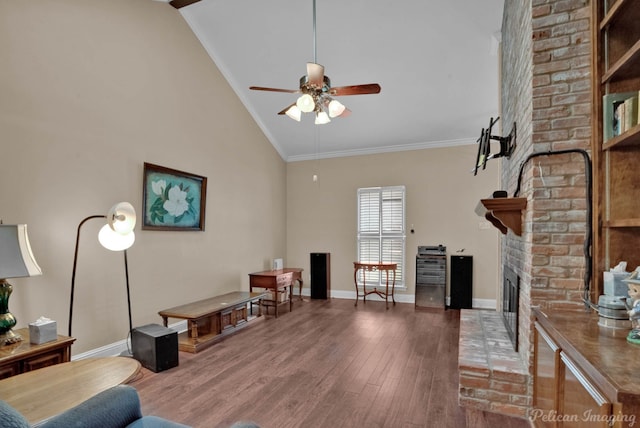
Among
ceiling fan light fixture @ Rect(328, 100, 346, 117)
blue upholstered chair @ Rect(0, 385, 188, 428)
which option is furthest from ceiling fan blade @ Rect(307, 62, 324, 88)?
blue upholstered chair @ Rect(0, 385, 188, 428)

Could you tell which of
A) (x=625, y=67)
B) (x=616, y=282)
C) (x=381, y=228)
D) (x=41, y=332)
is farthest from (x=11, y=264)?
(x=381, y=228)

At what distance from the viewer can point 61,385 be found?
1.74 m

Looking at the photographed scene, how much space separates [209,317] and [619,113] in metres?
4.23

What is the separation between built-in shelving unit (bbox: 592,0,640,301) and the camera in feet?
5.77

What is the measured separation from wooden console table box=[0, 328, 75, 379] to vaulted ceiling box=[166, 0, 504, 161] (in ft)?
12.5

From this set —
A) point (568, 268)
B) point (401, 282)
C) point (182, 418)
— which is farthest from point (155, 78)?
point (401, 282)

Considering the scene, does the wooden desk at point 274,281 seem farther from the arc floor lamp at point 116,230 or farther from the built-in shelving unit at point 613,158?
the built-in shelving unit at point 613,158

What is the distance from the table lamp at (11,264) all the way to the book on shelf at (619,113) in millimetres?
3691

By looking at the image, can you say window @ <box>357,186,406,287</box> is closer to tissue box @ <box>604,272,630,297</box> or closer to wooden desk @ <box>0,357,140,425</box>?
tissue box @ <box>604,272,630,297</box>

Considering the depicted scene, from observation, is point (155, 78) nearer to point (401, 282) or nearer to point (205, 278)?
point (205, 278)

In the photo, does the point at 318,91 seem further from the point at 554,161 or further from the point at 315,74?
the point at 554,161

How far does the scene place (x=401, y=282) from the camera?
598cm

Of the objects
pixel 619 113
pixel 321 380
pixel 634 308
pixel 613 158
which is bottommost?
pixel 321 380

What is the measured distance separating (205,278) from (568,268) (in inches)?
161
